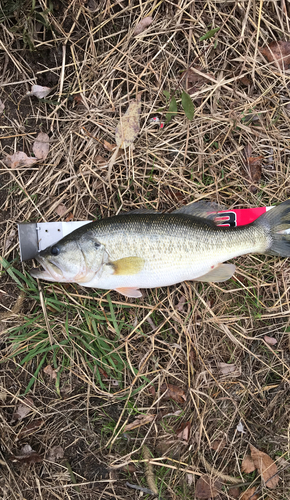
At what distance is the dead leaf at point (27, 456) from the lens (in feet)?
11.1

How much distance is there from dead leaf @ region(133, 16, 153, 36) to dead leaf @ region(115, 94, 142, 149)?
2.23 ft

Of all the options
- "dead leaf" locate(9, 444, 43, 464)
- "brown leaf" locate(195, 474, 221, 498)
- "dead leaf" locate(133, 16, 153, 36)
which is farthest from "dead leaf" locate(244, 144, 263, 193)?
"dead leaf" locate(9, 444, 43, 464)

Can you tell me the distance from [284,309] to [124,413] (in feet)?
7.18

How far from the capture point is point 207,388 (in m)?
3.53

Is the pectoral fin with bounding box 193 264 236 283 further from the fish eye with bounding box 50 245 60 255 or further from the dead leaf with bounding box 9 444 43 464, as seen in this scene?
the dead leaf with bounding box 9 444 43 464

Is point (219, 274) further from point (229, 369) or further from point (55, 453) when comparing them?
point (55, 453)

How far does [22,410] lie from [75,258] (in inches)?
73.5

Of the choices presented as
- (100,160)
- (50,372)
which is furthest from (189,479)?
(100,160)

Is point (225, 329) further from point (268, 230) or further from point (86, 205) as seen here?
point (86, 205)

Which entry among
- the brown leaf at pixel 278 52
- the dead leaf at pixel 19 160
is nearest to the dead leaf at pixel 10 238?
the dead leaf at pixel 19 160

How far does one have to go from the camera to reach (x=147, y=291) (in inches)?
138

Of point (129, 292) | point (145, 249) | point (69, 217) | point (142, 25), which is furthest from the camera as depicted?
point (69, 217)

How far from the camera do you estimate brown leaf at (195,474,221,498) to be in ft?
11.2

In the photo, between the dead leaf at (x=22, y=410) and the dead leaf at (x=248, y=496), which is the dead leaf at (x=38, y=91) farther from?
the dead leaf at (x=248, y=496)
